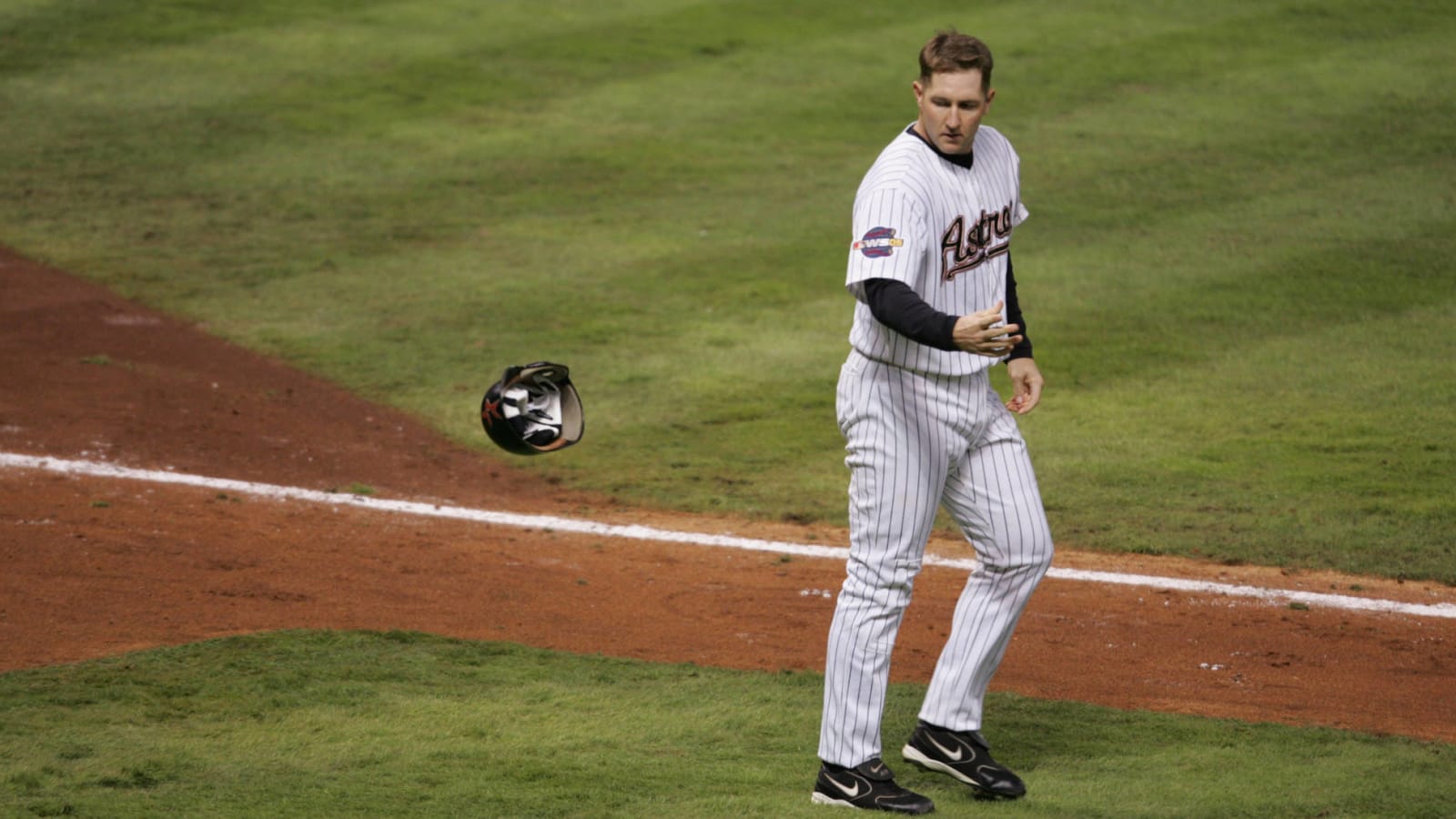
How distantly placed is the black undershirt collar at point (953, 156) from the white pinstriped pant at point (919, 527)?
548 millimetres

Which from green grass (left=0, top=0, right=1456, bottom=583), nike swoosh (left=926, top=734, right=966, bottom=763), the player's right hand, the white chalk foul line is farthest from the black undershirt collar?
green grass (left=0, top=0, right=1456, bottom=583)

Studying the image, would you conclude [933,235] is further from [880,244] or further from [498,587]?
[498,587]

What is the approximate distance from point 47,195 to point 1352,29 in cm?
1150

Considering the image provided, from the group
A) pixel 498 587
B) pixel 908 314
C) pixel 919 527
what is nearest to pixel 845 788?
pixel 919 527

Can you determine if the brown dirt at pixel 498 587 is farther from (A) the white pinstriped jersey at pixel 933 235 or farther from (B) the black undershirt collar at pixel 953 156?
(B) the black undershirt collar at pixel 953 156

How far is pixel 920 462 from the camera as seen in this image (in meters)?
3.86

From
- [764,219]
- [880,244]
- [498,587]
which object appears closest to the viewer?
[880,244]

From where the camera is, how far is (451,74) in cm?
1438

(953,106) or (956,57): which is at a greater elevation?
(956,57)

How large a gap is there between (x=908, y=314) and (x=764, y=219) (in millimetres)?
7723

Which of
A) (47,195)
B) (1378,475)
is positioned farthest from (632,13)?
(1378,475)

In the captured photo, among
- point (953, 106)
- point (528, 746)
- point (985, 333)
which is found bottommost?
point (528, 746)

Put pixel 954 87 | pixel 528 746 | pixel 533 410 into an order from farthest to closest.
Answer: pixel 533 410 < pixel 528 746 < pixel 954 87

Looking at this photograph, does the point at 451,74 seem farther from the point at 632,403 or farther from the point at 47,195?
the point at 632,403
